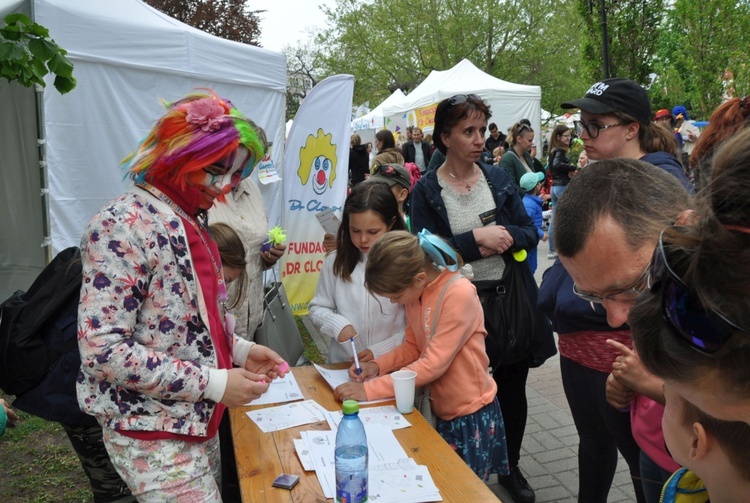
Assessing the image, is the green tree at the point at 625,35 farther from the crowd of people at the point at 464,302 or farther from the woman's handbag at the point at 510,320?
the woman's handbag at the point at 510,320

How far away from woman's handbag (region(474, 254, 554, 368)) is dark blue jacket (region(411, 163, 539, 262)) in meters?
0.15

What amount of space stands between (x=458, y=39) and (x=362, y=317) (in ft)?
87.4

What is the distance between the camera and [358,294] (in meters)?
2.85

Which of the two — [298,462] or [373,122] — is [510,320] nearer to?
→ [298,462]

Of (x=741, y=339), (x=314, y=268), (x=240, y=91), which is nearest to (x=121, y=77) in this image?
(x=240, y=91)

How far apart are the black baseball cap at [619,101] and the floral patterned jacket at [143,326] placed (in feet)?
5.97

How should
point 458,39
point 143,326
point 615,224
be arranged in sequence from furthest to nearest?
point 458,39 → point 143,326 → point 615,224

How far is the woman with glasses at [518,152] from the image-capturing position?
24.2 ft

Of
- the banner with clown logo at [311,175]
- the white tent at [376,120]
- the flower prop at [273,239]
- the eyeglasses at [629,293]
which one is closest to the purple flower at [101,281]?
the eyeglasses at [629,293]

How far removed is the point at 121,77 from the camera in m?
5.19

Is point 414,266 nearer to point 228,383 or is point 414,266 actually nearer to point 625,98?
point 228,383

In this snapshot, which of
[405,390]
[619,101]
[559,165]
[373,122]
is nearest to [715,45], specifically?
[559,165]

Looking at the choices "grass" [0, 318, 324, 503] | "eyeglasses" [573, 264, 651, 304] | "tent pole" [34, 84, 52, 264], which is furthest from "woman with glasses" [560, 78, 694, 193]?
"tent pole" [34, 84, 52, 264]

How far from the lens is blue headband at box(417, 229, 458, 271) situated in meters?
2.40
